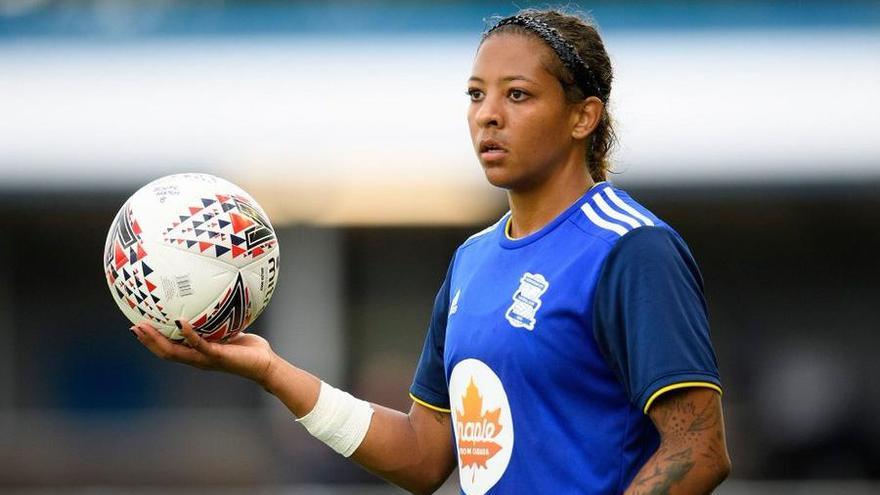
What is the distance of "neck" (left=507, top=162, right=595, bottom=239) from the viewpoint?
3441 millimetres

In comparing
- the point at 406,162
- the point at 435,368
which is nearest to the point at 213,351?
the point at 435,368

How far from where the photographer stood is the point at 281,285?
44.0ft

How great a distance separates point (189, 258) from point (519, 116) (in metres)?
0.94

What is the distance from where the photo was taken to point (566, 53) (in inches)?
133

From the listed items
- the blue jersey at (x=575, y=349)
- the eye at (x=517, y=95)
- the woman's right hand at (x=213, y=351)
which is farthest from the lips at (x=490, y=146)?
the woman's right hand at (x=213, y=351)

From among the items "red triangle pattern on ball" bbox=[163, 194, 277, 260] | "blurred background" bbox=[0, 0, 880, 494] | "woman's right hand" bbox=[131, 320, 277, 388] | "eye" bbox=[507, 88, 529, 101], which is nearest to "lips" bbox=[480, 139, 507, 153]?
"eye" bbox=[507, 88, 529, 101]

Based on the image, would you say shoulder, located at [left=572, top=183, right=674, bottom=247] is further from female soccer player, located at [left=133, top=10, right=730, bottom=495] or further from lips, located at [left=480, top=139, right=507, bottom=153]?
lips, located at [left=480, top=139, right=507, bottom=153]

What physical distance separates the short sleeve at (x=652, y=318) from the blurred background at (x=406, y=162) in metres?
7.64

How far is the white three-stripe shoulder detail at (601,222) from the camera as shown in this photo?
313 centimetres

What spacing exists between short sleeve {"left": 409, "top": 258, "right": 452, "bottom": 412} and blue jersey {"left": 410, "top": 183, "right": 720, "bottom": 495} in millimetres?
246

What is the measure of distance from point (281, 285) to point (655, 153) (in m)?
3.89

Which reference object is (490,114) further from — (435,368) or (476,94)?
(435,368)

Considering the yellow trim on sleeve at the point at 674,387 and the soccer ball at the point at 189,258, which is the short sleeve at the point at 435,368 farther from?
the yellow trim on sleeve at the point at 674,387

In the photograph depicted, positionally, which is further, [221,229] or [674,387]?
[221,229]
